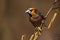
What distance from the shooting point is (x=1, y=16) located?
2.12m

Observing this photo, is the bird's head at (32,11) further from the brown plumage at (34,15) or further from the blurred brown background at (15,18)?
the blurred brown background at (15,18)

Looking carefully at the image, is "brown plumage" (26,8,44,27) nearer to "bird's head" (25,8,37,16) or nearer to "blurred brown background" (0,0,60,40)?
"bird's head" (25,8,37,16)

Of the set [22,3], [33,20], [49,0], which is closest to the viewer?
[33,20]

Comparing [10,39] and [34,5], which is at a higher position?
[34,5]

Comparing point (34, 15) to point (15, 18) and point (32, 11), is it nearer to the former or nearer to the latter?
point (32, 11)

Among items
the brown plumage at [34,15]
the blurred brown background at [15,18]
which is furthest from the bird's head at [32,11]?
the blurred brown background at [15,18]

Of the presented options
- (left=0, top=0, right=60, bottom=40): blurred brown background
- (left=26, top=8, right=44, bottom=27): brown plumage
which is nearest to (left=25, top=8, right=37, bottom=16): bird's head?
(left=26, top=8, right=44, bottom=27): brown plumage

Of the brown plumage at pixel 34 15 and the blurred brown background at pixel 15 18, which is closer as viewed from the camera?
the brown plumage at pixel 34 15

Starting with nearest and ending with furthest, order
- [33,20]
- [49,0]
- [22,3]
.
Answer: [33,20], [49,0], [22,3]

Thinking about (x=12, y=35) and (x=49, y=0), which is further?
(x=12, y=35)

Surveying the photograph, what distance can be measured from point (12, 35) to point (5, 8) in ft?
0.77

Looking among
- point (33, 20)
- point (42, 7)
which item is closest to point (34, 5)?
point (42, 7)

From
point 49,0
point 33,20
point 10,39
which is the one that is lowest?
point 10,39

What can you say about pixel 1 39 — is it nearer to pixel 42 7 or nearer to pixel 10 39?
pixel 10 39
